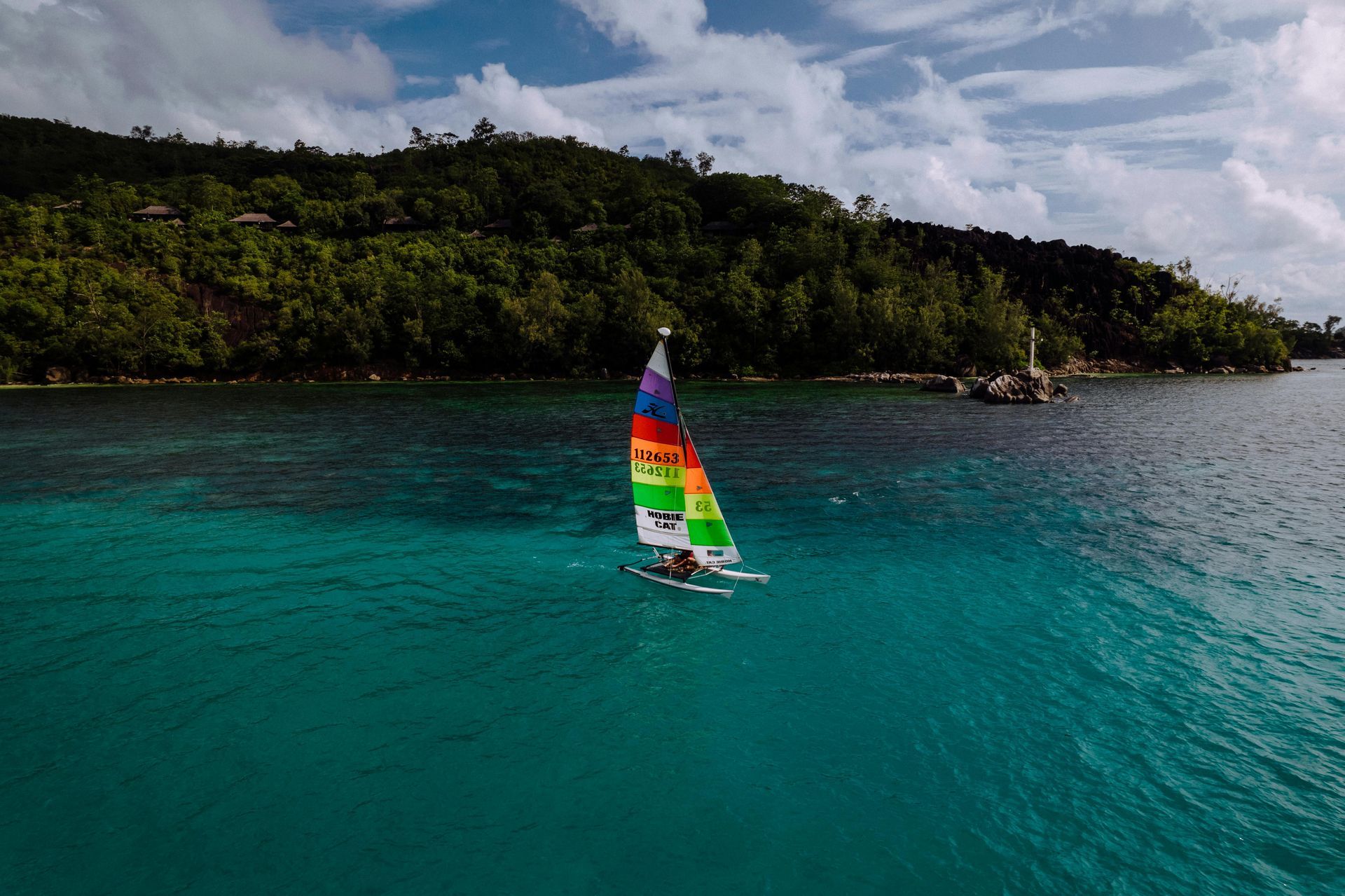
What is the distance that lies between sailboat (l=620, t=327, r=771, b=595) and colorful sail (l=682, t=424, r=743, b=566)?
0.07 feet

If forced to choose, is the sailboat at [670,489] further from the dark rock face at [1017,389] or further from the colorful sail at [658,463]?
the dark rock face at [1017,389]

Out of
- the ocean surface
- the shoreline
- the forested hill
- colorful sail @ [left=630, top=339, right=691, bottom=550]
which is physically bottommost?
the ocean surface

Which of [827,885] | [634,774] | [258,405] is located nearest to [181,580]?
[634,774]

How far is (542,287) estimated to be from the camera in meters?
131

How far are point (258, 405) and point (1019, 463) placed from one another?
7891 centimetres

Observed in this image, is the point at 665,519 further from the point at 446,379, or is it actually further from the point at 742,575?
the point at 446,379

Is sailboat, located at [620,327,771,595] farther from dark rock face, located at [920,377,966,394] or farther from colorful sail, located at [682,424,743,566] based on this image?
dark rock face, located at [920,377,966,394]

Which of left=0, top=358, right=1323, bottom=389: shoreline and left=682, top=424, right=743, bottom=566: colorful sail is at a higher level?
left=0, top=358, right=1323, bottom=389: shoreline

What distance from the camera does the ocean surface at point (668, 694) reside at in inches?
440

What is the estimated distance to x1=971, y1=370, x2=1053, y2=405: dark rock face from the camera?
273 feet

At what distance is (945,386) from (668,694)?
90.0 m

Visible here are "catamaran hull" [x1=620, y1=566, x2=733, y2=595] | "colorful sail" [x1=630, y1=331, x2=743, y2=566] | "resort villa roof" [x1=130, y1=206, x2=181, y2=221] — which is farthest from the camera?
"resort villa roof" [x1=130, y1=206, x2=181, y2=221]

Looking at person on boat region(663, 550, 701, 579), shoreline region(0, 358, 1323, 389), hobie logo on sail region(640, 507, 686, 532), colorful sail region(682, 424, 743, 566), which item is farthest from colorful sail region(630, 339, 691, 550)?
shoreline region(0, 358, 1323, 389)

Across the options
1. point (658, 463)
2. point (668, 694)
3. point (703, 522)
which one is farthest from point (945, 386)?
point (668, 694)
